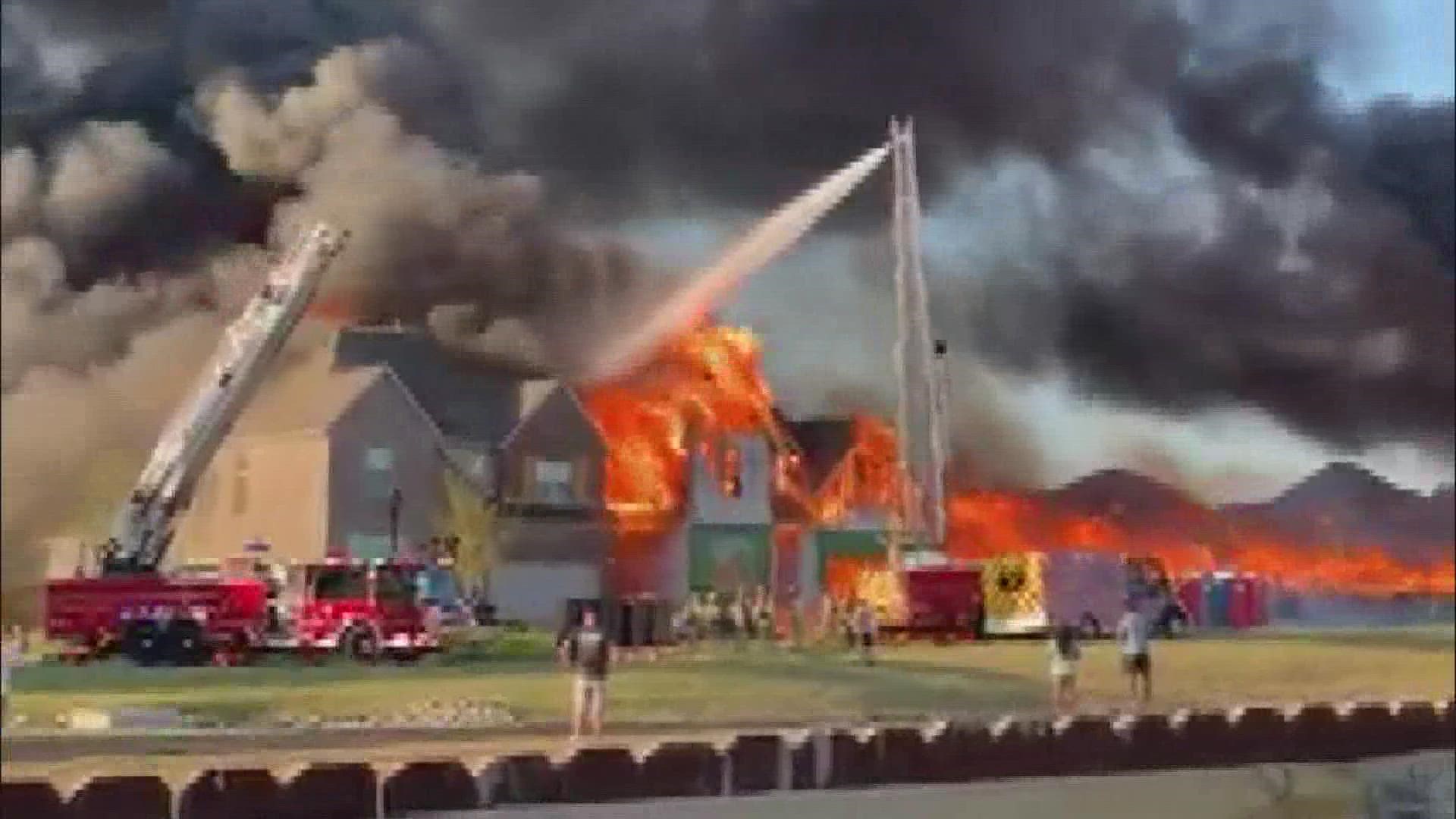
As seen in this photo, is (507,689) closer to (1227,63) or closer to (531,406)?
(531,406)

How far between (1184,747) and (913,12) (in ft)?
4.17

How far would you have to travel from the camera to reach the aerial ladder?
3.35 m

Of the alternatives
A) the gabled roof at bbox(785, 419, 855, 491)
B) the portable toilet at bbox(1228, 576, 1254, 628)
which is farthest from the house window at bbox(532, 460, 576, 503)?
the portable toilet at bbox(1228, 576, 1254, 628)

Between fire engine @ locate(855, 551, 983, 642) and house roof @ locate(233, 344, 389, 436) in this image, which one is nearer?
house roof @ locate(233, 344, 389, 436)

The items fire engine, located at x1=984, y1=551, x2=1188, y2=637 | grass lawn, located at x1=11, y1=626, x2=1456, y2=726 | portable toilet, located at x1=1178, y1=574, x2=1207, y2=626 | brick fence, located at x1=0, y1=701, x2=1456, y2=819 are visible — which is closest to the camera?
brick fence, located at x1=0, y1=701, x2=1456, y2=819

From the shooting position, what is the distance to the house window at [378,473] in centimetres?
343

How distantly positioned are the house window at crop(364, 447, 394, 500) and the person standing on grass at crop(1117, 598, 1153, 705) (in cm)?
121

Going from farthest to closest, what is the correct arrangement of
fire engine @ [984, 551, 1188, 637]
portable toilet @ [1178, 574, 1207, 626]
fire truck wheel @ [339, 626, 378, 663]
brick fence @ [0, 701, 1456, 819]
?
1. portable toilet @ [1178, 574, 1207, 626]
2. fire engine @ [984, 551, 1188, 637]
3. fire truck wheel @ [339, 626, 378, 663]
4. brick fence @ [0, 701, 1456, 819]

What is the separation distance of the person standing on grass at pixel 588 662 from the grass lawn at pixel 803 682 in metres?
0.02

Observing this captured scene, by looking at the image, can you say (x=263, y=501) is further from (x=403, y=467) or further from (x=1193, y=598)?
(x=1193, y=598)

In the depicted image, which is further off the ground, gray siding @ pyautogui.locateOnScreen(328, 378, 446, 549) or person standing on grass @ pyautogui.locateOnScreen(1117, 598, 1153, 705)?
gray siding @ pyautogui.locateOnScreen(328, 378, 446, 549)

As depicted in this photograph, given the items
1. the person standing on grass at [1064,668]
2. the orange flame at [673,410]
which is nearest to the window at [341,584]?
the orange flame at [673,410]

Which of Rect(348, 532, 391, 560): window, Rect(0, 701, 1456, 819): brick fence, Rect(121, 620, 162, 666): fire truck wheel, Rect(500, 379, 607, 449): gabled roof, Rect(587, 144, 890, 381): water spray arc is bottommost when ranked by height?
Rect(0, 701, 1456, 819): brick fence

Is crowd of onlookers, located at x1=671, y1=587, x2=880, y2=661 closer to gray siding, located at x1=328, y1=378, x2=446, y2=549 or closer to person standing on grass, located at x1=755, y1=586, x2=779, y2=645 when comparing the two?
person standing on grass, located at x1=755, y1=586, x2=779, y2=645
